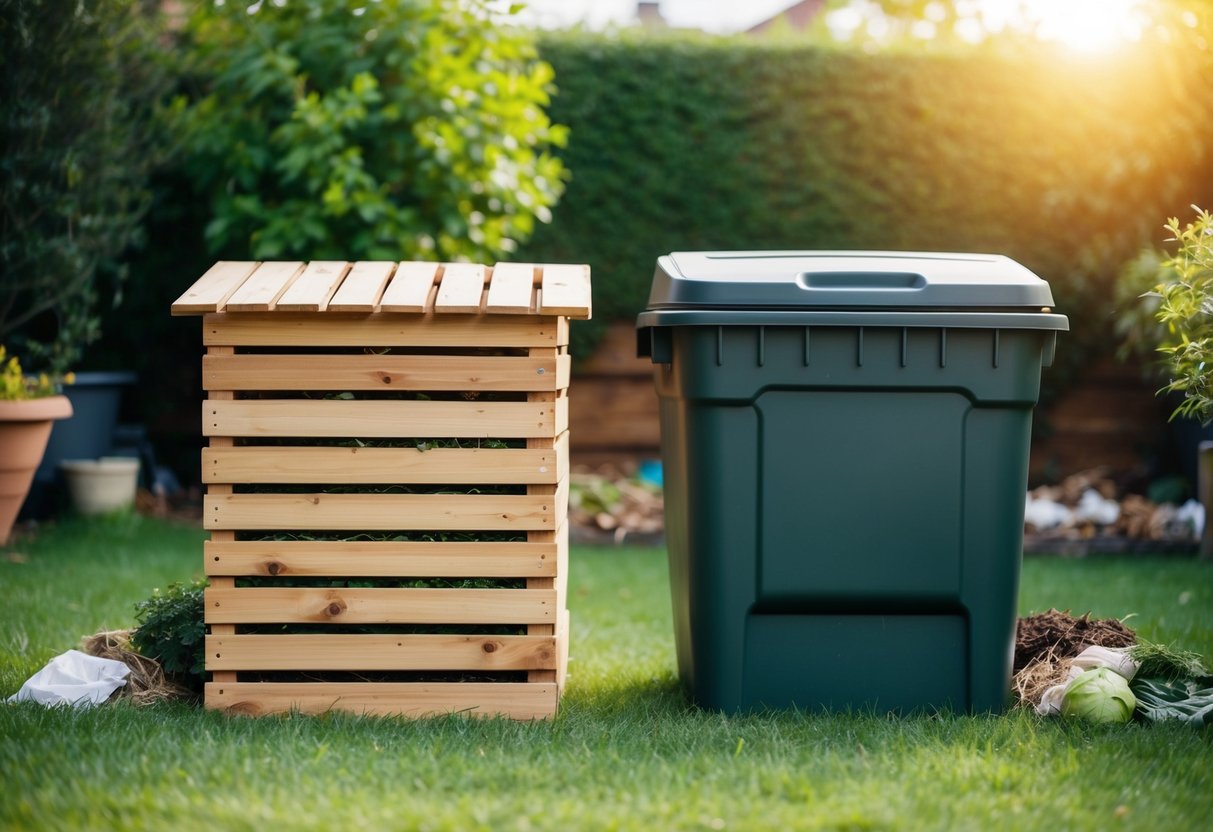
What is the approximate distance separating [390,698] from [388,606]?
23 centimetres

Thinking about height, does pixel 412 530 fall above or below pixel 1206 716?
above

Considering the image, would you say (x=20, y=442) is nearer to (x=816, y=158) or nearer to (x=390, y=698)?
(x=390, y=698)

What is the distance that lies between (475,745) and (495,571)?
1.51ft

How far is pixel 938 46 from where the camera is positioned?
282 inches

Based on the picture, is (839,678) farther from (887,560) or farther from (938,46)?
(938,46)

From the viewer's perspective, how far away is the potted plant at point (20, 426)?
16.2 feet

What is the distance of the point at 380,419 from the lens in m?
2.88

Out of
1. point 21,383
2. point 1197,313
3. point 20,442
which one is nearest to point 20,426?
point 20,442

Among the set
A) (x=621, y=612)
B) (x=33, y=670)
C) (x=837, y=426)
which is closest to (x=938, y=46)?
(x=621, y=612)

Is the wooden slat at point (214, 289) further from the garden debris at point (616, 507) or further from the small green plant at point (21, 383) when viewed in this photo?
the garden debris at point (616, 507)

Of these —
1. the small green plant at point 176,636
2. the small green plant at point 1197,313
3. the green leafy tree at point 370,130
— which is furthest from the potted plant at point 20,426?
the small green plant at point 1197,313

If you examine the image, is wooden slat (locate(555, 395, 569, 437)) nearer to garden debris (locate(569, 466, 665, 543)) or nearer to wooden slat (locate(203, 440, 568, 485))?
wooden slat (locate(203, 440, 568, 485))

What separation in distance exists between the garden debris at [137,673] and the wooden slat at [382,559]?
1.36 feet

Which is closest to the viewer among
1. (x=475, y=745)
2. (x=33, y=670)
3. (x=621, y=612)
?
(x=475, y=745)
